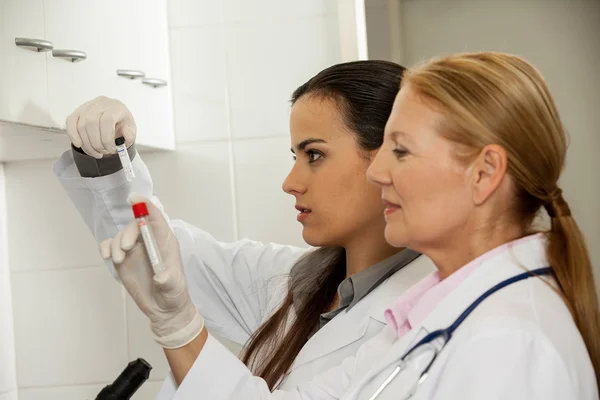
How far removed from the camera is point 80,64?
137 cm

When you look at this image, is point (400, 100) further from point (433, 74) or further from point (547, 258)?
point (547, 258)

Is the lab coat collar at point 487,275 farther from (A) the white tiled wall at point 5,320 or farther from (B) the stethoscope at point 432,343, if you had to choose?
(A) the white tiled wall at point 5,320

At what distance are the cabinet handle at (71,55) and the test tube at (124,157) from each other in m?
0.15

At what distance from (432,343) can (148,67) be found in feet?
3.56

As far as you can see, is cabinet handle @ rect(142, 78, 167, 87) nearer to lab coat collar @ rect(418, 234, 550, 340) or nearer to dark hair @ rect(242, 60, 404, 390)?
dark hair @ rect(242, 60, 404, 390)

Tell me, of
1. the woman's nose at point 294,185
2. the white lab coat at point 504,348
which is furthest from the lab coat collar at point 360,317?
the white lab coat at point 504,348

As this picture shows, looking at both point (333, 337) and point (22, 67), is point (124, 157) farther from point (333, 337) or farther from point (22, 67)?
point (333, 337)

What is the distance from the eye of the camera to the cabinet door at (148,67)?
1.63 metres

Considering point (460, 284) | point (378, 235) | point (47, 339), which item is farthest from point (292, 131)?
point (47, 339)

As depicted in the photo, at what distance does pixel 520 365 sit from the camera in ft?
2.67

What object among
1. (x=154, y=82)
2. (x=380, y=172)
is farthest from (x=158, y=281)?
(x=154, y=82)

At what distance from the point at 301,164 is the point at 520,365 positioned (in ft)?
2.32

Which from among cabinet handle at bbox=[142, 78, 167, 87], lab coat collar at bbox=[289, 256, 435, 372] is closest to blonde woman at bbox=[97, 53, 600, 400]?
lab coat collar at bbox=[289, 256, 435, 372]

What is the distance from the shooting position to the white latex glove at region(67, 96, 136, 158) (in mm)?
1282
